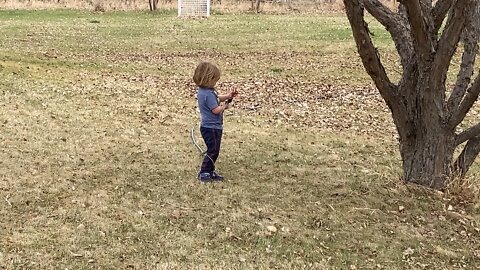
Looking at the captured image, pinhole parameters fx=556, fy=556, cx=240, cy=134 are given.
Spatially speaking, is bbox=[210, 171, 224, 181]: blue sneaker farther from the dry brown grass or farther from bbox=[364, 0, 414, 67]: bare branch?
the dry brown grass

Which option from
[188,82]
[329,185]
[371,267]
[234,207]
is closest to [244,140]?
[329,185]

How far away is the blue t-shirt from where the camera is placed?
5.33 metres

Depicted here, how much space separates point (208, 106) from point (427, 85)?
202cm

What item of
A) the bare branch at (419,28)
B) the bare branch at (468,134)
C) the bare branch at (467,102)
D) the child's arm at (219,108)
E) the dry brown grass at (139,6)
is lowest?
the bare branch at (468,134)

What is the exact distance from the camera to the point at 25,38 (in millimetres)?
18203

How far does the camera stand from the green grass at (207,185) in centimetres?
417

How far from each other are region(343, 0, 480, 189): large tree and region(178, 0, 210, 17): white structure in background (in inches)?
926

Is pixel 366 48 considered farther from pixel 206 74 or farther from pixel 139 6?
pixel 139 6

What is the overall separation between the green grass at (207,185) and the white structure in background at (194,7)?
16300mm

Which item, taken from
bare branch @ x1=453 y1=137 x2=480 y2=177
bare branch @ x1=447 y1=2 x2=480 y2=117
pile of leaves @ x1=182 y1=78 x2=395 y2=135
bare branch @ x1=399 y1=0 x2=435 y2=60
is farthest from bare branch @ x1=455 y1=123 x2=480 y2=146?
pile of leaves @ x1=182 y1=78 x2=395 y2=135

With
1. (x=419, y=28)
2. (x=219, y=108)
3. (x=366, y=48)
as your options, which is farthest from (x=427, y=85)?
(x=219, y=108)

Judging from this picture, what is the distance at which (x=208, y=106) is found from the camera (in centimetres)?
536

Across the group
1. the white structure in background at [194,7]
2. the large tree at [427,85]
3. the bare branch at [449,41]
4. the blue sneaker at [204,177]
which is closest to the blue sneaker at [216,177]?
the blue sneaker at [204,177]

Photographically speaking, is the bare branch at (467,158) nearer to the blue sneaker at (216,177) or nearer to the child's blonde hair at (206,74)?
the blue sneaker at (216,177)
